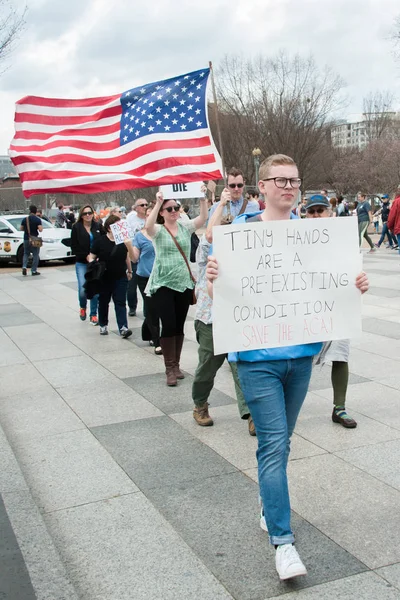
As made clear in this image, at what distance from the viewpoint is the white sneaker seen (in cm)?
315

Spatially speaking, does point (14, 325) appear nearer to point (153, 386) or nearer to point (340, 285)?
point (153, 386)

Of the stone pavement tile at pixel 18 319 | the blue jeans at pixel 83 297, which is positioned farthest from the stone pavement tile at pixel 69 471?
the stone pavement tile at pixel 18 319

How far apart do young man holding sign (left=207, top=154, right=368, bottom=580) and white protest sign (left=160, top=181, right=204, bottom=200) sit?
9.73ft

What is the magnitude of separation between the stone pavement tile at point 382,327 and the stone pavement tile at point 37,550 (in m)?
5.90

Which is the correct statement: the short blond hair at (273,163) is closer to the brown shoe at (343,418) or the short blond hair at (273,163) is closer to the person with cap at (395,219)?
the brown shoe at (343,418)

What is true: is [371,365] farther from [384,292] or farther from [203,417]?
[384,292]

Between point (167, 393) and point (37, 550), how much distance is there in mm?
3160

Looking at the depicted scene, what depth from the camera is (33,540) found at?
365 centimetres

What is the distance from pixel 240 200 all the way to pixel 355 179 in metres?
57.3

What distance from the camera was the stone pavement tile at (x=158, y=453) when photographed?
4.59 metres

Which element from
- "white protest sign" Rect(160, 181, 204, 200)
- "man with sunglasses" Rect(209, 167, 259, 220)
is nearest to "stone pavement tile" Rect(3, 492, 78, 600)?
"man with sunglasses" Rect(209, 167, 259, 220)

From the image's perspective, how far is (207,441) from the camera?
5242mm

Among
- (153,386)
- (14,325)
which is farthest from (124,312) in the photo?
(153,386)

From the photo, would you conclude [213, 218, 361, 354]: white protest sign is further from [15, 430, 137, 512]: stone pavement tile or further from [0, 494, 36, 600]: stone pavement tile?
[15, 430, 137, 512]: stone pavement tile
